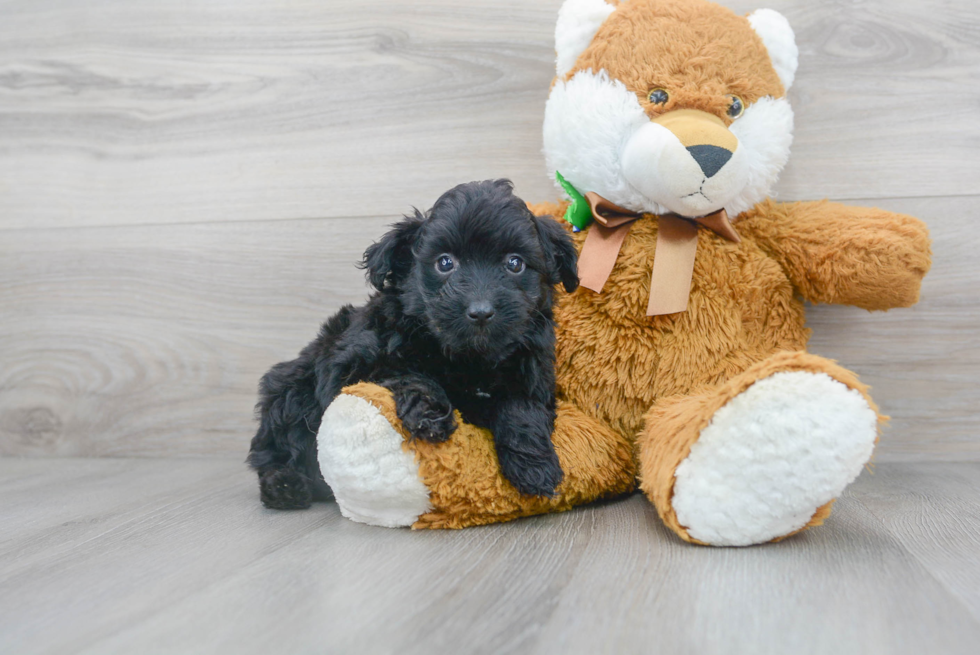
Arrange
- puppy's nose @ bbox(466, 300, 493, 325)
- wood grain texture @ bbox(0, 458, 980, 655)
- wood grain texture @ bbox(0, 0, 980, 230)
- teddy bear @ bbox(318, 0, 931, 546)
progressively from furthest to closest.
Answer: wood grain texture @ bbox(0, 0, 980, 230), teddy bear @ bbox(318, 0, 931, 546), puppy's nose @ bbox(466, 300, 493, 325), wood grain texture @ bbox(0, 458, 980, 655)

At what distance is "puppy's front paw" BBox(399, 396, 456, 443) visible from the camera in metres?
0.92

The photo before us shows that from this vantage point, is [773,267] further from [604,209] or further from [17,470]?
[17,470]

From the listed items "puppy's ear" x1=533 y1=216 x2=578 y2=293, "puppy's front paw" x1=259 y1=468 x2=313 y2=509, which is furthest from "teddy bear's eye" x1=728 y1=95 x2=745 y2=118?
"puppy's front paw" x1=259 y1=468 x2=313 y2=509

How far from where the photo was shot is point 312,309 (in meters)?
1.56

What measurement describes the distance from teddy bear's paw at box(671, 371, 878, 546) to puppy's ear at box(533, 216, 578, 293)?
1.00 feet

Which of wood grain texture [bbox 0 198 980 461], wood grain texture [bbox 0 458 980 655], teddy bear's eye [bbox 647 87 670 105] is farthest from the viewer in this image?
wood grain texture [bbox 0 198 980 461]

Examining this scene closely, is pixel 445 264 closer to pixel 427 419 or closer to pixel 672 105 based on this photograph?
pixel 427 419

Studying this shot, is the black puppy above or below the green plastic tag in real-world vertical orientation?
below

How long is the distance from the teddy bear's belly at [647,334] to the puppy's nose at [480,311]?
0.32m

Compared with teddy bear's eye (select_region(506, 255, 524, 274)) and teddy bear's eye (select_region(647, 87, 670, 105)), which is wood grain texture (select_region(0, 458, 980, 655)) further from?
teddy bear's eye (select_region(647, 87, 670, 105))

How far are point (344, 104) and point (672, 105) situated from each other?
77 centimetres

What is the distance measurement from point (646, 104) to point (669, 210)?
178 mm

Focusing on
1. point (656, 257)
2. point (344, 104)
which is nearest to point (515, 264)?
point (656, 257)

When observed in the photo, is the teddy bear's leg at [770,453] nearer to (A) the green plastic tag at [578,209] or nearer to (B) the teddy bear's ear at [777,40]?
(A) the green plastic tag at [578,209]
